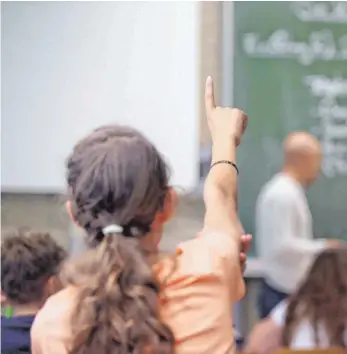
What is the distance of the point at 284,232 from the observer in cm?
266

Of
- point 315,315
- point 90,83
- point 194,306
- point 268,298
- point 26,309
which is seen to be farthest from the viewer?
point 268,298

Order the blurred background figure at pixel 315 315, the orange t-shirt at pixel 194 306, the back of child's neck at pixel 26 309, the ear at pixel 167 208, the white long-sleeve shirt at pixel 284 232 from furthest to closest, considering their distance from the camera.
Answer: the white long-sleeve shirt at pixel 284 232, the blurred background figure at pixel 315 315, the back of child's neck at pixel 26 309, the ear at pixel 167 208, the orange t-shirt at pixel 194 306

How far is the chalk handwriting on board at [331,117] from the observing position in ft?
8.93

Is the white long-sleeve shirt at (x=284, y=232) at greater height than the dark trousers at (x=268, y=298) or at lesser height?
greater

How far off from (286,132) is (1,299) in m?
1.33

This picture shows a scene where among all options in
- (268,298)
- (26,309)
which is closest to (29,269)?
(26,309)

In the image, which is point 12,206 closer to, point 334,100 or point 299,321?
point 299,321

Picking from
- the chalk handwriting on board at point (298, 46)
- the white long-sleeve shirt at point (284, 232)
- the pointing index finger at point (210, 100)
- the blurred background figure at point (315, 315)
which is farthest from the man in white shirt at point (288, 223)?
the pointing index finger at point (210, 100)

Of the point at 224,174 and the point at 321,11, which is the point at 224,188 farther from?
the point at 321,11

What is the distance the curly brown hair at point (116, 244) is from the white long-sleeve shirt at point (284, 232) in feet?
5.11

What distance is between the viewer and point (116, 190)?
1109 millimetres

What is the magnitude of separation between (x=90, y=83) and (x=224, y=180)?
1416mm

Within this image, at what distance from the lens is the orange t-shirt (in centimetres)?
105

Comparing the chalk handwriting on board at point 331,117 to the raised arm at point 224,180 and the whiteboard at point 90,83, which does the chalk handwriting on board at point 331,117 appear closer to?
the whiteboard at point 90,83
